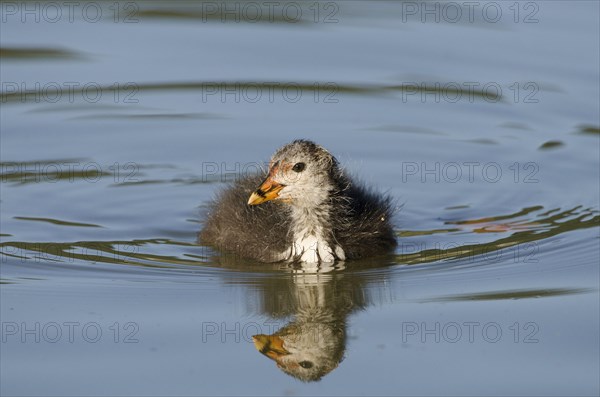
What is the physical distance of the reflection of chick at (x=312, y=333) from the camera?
8.71 meters

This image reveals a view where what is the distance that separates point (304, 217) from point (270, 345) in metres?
2.17

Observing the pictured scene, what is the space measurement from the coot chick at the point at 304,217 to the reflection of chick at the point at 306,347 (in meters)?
1.54

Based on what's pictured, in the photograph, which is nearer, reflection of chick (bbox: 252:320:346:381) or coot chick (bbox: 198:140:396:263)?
reflection of chick (bbox: 252:320:346:381)

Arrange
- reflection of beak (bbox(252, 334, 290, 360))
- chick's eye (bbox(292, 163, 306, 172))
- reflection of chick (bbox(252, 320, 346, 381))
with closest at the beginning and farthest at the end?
reflection of chick (bbox(252, 320, 346, 381)) < reflection of beak (bbox(252, 334, 290, 360)) < chick's eye (bbox(292, 163, 306, 172))

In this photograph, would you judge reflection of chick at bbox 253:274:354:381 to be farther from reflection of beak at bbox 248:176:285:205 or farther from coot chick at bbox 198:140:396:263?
reflection of beak at bbox 248:176:285:205

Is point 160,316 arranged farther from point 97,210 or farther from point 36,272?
point 97,210

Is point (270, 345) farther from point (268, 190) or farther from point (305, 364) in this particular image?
point (268, 190)

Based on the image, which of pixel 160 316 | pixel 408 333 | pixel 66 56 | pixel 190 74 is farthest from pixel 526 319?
pixel 66 56

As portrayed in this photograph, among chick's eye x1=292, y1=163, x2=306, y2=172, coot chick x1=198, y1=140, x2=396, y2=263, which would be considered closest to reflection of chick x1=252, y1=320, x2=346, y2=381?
coot chick x1=198, y1=140, x2=396, y2=263

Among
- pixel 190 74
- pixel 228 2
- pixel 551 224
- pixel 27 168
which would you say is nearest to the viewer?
pixel 551 224

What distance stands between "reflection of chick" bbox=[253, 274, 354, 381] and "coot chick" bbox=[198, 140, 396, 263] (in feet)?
1.46

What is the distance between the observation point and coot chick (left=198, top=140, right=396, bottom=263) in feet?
35.6

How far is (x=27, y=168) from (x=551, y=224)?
198 inches

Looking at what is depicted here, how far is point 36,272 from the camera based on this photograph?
Answer: 1044cm
